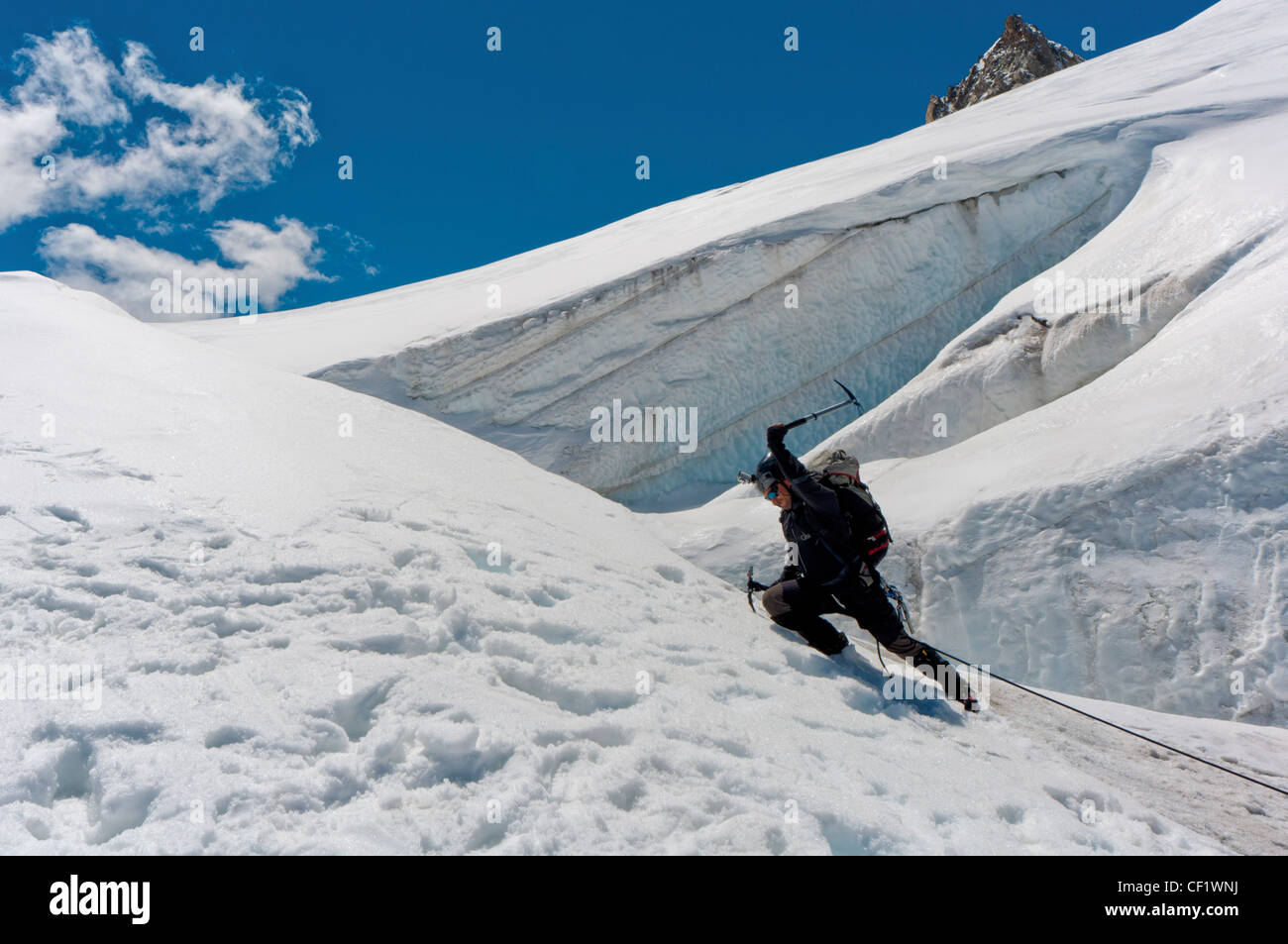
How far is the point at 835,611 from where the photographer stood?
15.6 feet

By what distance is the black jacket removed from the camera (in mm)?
4512

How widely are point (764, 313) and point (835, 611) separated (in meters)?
7.95

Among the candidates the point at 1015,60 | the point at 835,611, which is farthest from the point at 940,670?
the point at 1015,60

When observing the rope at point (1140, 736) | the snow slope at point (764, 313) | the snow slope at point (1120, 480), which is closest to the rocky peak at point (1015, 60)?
the snow slope at point (764, 313)

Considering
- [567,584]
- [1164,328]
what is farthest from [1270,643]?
[567,584]

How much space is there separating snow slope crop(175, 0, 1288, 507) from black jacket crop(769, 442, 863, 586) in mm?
6479

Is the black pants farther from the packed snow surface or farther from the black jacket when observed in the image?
the packed snow surface

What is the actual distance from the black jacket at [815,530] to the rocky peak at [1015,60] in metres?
57.9

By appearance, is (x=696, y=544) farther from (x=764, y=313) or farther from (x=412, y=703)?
(x=764, y=313)

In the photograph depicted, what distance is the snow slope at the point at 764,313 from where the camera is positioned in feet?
37.3

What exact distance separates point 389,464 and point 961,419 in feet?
19.9

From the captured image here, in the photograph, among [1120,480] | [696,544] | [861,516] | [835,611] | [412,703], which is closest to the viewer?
[412,703]

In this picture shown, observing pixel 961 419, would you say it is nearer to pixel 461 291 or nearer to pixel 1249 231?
pixel 1249 231

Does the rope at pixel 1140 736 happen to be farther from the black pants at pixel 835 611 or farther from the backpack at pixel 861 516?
the backpack at pixel 861 516
